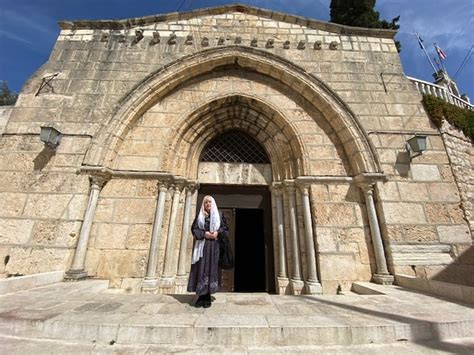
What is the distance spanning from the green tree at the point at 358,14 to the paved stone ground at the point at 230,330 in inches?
454

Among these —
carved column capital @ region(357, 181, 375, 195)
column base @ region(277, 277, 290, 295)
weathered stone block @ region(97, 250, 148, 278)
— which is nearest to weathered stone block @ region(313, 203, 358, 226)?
carved column capital @ region(357, 181, 375, 195)

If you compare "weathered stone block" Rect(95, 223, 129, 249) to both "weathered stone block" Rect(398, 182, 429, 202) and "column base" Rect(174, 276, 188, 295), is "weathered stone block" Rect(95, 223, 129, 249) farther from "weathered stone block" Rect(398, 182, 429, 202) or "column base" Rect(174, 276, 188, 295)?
"weathered stone block" Rect(398, 182, 429, 202)

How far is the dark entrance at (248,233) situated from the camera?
15.6ft

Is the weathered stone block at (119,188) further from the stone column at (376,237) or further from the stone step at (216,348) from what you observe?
the stone column at (376,237)

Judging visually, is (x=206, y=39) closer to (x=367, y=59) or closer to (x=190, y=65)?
(x=190, y=65)

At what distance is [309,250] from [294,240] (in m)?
0.34

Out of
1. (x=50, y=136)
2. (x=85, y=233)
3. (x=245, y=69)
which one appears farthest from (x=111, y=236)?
(x=245, y=69)

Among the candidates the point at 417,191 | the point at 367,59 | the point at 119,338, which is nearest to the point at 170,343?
the point at 119,338

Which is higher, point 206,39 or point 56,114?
point 206,39

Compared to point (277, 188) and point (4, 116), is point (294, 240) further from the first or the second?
point (4, 116)

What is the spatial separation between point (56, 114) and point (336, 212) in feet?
19.7

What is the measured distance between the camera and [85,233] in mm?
3744

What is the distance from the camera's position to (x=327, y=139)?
186 inches

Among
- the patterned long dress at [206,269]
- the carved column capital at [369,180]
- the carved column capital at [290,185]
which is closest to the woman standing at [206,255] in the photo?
the patterned long dress at [206,269]
